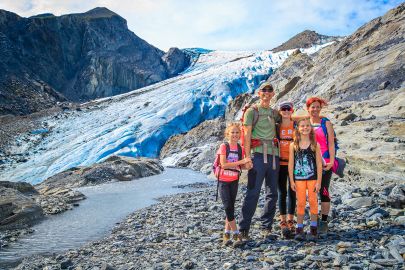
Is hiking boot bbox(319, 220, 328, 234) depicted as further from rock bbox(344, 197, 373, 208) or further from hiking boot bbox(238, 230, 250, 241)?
rock bbox(344, 197, 373, 208)

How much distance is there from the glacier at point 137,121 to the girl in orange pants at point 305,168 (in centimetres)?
3484

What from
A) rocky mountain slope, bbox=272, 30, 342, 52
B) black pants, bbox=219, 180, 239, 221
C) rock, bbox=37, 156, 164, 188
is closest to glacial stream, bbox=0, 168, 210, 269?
rock, bbox=37, 156, 164, 188

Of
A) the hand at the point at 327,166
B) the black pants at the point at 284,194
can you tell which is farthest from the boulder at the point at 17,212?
the hand at the point at 327,166

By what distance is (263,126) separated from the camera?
20.9ft

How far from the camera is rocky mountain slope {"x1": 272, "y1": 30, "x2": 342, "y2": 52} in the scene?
75.0 m

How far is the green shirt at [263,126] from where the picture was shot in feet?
20.7

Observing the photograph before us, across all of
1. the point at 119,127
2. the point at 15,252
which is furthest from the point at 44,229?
the point at 119,127

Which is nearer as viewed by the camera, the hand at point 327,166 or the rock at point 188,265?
the rock at point 188,265

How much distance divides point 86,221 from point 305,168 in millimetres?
8715

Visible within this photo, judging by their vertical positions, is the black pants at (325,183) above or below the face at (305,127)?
below

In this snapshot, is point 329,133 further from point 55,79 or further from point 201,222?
point 55,79

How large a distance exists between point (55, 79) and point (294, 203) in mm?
88242

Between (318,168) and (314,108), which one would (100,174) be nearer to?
(314,108)

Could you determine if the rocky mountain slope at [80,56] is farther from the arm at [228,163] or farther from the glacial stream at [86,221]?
the arm at [228,163]
